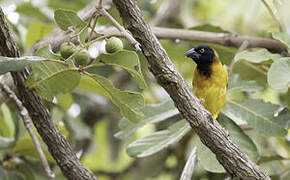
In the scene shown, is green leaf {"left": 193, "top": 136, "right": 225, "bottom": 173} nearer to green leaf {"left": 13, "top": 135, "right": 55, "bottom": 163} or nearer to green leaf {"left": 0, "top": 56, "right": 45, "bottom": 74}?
green leaf {"left": 13, "top": 135, "right": 55, "bottom": 163}

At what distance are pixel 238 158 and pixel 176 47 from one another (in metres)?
1.94

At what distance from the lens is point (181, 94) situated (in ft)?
7.46

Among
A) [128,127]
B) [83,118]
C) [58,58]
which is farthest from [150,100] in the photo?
[58,58]

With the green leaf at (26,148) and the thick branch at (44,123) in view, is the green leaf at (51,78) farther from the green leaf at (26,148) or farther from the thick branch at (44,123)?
the green leaf at (26,148)

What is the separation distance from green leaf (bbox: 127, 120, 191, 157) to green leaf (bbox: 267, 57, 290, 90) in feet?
2.44

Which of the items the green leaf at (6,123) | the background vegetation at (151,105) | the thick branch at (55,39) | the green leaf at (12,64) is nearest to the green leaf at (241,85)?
the background vegetation at (151,105)

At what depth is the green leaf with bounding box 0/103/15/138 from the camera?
3447 millimetres

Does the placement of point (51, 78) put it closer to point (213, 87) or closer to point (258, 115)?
point (258, 115)

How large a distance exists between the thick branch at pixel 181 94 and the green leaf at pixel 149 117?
95cm

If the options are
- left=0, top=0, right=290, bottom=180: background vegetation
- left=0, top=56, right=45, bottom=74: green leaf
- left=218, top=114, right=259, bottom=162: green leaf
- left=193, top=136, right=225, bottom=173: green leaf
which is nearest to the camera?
left=0, top=56, right=45, bottom=74: green leaf

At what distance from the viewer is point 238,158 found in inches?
103

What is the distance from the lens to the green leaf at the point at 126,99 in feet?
8.28

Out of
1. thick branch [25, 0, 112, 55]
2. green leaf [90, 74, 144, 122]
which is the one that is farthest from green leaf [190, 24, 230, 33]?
green leaf [90, 74, 144, 122]

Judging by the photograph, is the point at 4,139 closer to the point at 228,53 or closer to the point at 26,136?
the point at 26,136
